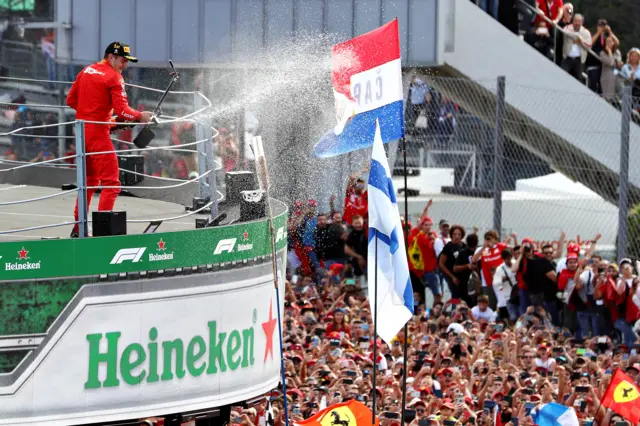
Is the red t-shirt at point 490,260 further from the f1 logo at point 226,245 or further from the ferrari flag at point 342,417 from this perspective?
the f1 logo at point 226,245

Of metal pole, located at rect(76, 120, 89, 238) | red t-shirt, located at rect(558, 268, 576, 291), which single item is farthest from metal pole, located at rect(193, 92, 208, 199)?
red t-shirt, located at rect(558, 268, 576, 291)

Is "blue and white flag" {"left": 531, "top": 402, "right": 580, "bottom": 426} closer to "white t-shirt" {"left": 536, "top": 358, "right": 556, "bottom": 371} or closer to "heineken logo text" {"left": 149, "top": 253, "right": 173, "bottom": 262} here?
"white t-shirt" {"left": 536, "top": 358, "right": 556, "bottom": 371}

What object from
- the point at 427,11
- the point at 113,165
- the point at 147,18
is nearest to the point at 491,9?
the point at 427,11

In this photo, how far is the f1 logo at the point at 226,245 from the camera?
10.8 m

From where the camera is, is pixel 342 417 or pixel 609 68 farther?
pixel 609 68

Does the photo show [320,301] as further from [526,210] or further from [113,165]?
[113,165]

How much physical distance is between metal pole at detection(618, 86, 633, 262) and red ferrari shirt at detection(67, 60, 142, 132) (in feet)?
31.2

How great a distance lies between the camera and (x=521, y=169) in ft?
67.2

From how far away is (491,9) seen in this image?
23.3m

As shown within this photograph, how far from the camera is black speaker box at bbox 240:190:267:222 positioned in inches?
461

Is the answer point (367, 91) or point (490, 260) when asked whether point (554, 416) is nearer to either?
point (367, 91)

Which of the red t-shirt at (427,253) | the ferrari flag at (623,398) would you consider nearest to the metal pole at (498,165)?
the red t-shirt at (427,253)

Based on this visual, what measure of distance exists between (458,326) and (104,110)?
6.69 metres

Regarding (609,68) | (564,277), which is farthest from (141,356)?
(609,68)
